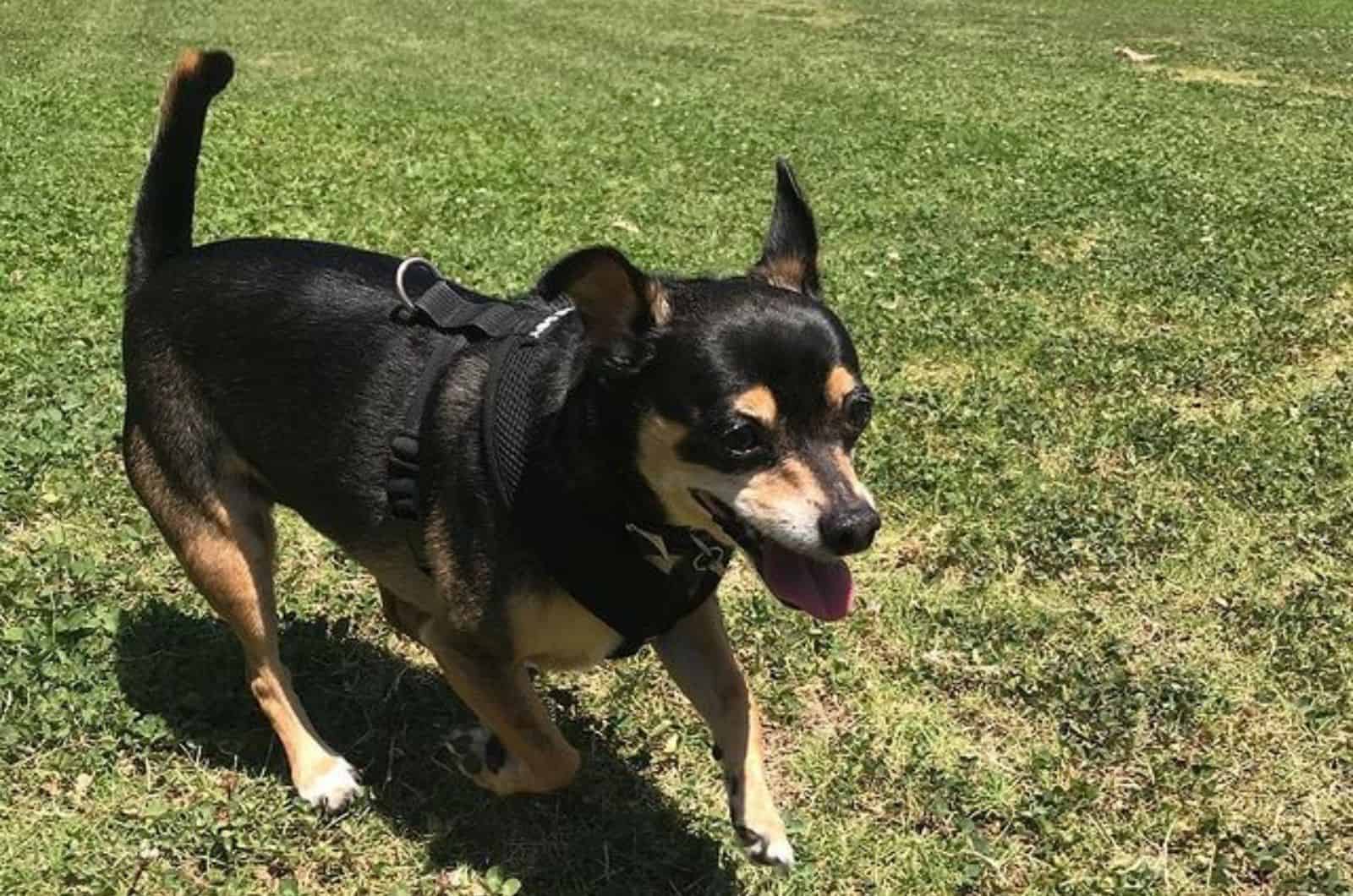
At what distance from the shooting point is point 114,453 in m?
5.49

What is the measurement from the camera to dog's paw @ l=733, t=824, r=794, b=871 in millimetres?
3463

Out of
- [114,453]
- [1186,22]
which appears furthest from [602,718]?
[1186,22]

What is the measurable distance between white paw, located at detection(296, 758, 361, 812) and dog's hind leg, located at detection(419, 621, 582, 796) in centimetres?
47

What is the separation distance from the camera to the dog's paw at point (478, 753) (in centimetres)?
369

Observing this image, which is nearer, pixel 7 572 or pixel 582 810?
pixel 582 810

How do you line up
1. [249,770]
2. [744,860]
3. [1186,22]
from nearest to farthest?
[744,860]
[249,770]
[1186,22]

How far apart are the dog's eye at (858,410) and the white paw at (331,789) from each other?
181cm

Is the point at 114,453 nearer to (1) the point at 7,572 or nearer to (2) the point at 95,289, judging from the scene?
(1) the point at 7,572

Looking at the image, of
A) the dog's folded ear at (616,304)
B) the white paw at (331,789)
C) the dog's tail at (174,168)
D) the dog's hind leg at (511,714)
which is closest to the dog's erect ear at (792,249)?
the dog's folded ear at (616,304)

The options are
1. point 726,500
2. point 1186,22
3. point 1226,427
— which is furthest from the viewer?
point 1186,22

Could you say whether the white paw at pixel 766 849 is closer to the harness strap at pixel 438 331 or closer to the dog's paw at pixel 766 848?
the dog's paw at pixel 766 848

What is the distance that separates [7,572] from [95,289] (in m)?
2.98

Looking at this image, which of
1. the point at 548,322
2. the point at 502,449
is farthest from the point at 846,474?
the point at 548,322

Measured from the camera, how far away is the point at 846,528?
2854mm
